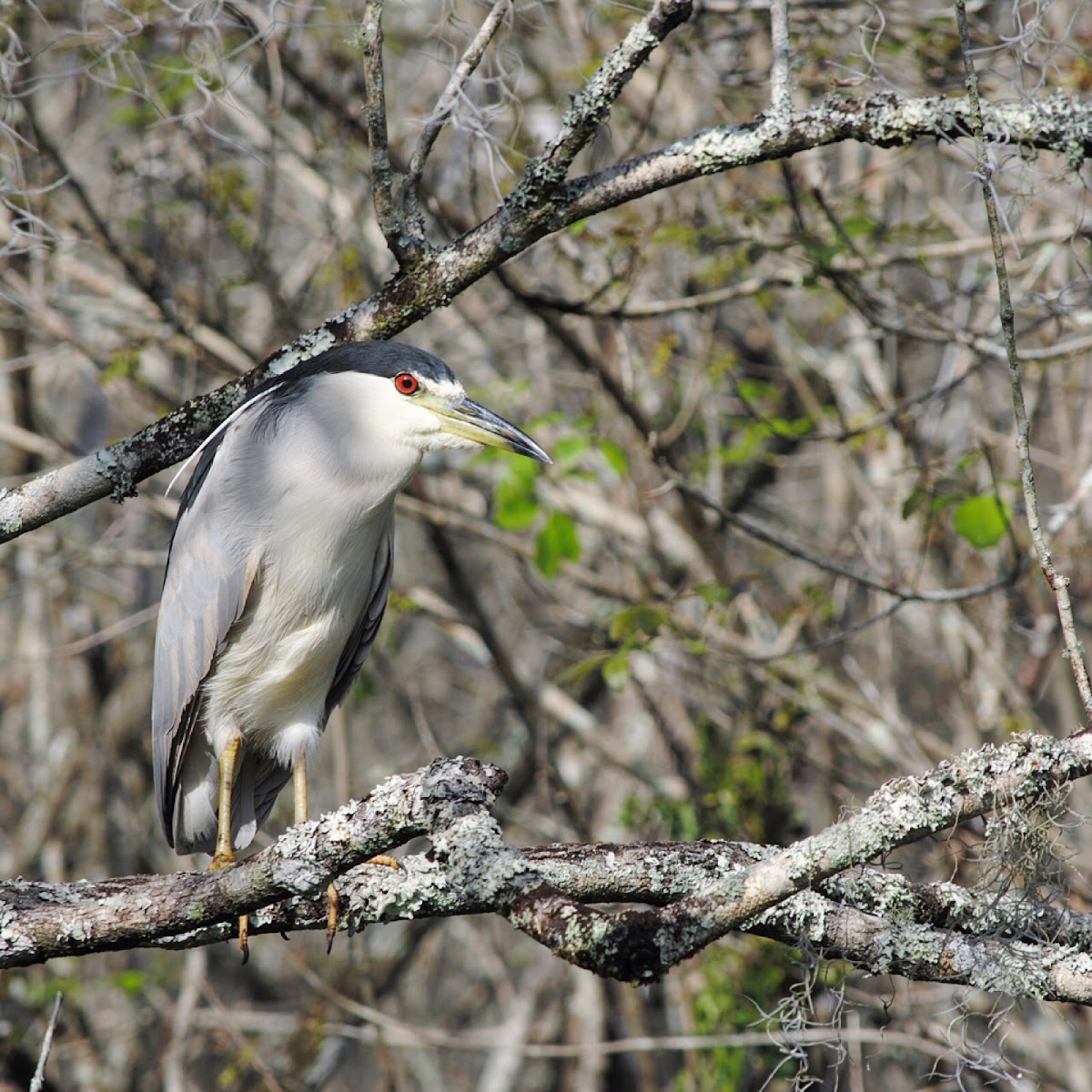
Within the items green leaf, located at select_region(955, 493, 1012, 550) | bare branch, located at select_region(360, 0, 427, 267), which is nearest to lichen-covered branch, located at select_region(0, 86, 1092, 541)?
bare branch, located at select_region(360, 0, 427, 267)

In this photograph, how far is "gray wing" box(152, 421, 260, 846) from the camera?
308 centimetres

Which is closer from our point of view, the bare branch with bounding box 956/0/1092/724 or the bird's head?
the bare branch with bounding box 956/0/1092/724

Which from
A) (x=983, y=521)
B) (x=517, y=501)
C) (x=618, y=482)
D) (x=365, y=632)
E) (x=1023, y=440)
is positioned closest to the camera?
(x=1023, y=440)

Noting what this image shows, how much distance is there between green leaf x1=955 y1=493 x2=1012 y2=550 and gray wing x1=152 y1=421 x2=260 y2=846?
6.37 feet

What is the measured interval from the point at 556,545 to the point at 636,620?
0.36 meters

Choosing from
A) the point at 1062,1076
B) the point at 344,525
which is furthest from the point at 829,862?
the point at 1062,1076

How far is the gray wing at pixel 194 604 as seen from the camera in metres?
3.08

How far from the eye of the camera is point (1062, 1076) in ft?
15.3

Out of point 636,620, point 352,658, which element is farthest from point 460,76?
point 636,620

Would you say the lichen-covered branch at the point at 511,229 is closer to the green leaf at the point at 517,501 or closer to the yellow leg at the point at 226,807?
the yellow leg at the point at 226,807

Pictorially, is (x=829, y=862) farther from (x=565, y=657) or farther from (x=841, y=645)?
(x=565, y=657)

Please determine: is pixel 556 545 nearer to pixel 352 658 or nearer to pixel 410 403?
pixel 352 658

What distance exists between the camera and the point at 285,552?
10.1 ft

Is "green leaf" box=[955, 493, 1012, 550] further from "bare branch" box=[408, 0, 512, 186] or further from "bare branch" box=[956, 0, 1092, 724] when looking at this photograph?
"bare branch" box=[408, 0, 512, 186]
